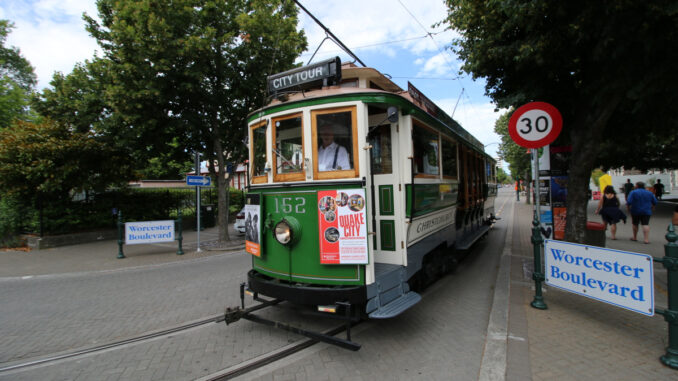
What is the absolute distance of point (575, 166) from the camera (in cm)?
573

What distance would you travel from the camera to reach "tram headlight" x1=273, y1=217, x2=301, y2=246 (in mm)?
3639

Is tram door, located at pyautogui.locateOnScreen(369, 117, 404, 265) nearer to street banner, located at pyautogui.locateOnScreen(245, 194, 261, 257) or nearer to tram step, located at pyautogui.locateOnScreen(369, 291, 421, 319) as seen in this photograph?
tram step, located at pyautogui.locateOnScreen(369, 291, 421, 319)

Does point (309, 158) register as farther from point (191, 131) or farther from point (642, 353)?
point (191, 131)

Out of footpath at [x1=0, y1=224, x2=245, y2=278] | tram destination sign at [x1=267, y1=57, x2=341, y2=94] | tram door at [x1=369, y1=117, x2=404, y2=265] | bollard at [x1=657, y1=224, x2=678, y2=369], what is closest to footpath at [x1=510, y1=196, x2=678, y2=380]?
bollard at [x1=657, y1=224, x2=678, y2=369]

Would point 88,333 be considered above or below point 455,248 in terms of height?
below

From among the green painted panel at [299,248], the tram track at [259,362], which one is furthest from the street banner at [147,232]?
the tram track at [259,362]

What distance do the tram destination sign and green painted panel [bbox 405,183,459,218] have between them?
1.63 meters

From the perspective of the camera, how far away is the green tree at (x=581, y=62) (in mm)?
3994

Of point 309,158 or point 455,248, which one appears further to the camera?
point 455,248

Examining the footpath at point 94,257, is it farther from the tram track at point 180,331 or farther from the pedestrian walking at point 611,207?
the pedestrian walking at point 611,207

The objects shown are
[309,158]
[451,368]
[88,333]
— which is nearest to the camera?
[451,368]

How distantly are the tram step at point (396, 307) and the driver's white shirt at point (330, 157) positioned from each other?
1.63 meters

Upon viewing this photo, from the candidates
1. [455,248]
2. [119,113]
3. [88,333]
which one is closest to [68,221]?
[119,113]

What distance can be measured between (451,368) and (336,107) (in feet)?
9.71
